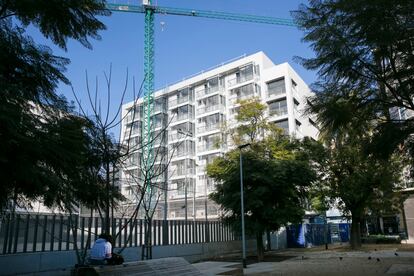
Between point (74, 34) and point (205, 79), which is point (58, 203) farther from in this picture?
point (205, 79)

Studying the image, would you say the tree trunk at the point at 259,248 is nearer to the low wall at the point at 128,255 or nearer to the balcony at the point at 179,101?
the low wall at the point at 128,255

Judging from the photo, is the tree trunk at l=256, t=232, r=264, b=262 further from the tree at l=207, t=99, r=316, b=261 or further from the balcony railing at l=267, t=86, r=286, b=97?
the balcony railing at l=267, t=86, r=286, b=97

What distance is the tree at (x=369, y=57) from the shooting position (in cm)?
850

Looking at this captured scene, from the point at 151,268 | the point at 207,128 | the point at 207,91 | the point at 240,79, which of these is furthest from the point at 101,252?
the point at 207,91

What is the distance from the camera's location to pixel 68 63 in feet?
22.7

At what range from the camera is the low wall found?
12.0 metres

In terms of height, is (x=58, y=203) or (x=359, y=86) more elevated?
(x=359, y=86)

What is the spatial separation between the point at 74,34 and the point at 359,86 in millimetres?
7380

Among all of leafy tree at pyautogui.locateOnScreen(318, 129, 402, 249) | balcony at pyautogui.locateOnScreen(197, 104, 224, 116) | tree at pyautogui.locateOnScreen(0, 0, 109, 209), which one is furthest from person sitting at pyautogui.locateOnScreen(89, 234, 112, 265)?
balcony at pyautogui.locateOnScreen(197, 104, 224, 116)

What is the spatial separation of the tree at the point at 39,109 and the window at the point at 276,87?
48.8m

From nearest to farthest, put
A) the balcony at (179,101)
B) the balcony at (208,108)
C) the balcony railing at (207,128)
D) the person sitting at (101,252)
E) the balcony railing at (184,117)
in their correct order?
the person sitting at (101,252)
the balcony railing at (207,128)
the balcony at (208,108)
the balcony railing at (184,117)
the balcony at (179,101)

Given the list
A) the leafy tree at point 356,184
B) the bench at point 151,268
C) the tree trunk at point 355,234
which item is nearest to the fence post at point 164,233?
the bench at point 151,268

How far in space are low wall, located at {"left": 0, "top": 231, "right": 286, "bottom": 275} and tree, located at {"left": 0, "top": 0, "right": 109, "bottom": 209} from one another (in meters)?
6.03

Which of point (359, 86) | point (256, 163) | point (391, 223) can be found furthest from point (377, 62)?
point (391, 223)
